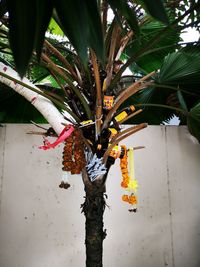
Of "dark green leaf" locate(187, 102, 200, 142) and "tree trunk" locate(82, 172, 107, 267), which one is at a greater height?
"dark green leaf" locate(187, 102, 200, 142)

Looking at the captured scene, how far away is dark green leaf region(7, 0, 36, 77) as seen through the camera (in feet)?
0.81

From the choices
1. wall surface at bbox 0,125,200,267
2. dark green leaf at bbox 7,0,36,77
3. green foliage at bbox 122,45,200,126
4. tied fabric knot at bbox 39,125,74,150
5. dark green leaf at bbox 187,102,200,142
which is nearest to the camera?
dark green leaf at bbox 7,0,36,77

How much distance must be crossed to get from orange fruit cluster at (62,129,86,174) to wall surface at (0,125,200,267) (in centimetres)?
64

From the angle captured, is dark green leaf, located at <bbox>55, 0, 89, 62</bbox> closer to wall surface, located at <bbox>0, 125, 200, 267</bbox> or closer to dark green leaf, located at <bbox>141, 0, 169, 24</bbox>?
dark green leaf, located at <bbox>141, 0, 169, 24</bbox>

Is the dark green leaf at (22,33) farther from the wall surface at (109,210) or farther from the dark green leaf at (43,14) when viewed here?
the wall surface at (109,210)

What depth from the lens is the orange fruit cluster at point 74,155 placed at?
2.33ft

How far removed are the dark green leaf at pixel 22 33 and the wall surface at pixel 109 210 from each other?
3.68 feet

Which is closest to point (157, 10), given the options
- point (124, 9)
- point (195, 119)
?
point (124, 9)

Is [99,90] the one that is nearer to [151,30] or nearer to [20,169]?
[151,30]

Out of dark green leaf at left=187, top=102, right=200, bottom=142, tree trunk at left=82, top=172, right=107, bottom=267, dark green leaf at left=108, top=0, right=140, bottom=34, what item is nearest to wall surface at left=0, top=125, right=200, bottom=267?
dark green leaf at left=187, top=102, right=200, bottom=142

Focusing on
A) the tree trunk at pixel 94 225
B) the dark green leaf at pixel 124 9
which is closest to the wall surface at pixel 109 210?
the tree trunk at pixel 94 225

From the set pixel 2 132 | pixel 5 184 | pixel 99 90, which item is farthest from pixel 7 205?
pixel 99 90

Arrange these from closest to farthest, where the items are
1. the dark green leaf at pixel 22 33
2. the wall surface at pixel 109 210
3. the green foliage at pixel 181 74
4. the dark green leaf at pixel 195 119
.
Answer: the dark green leaf at pixel 22 33 < the dark green leaf at pixel 195 119 < the green foliage at pixel 181 74 < the wall surface at pixel 109 210

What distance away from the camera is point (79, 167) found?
712 millimetres
